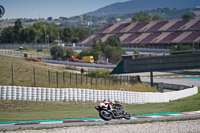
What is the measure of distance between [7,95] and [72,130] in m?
11.0

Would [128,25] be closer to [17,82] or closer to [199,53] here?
[199,53]

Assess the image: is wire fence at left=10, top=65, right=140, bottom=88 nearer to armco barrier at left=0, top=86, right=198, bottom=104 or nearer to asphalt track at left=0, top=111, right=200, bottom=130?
armco barrier at left=0, top=86, right=198, bottom=104

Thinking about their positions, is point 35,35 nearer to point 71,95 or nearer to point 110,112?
point 71,95

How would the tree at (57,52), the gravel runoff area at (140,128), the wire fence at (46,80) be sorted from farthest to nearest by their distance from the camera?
the tree at (57,52), the wire fence at (46,80), the gravel runoff area at (140,128)

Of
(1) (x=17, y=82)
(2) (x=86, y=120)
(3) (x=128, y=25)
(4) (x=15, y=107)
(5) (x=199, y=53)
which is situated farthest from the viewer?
(3) (x=128, y=25)

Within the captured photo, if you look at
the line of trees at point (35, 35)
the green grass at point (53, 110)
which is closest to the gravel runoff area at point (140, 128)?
the green grass at point (53, 110)

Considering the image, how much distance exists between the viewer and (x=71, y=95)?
29062 mm

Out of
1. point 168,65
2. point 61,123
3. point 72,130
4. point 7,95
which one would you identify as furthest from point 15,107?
point 168,65

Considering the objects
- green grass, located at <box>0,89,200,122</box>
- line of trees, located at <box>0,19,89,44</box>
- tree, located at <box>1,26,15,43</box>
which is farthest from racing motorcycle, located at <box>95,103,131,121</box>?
tree, located at <box>1,26,15,43</box>

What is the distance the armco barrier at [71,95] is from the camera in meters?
26.8

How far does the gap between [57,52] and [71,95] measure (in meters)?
67.5

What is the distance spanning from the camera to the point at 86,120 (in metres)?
19.8

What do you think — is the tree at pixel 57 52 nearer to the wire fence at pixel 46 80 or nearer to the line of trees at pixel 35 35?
the line of trees at pixel 35 35

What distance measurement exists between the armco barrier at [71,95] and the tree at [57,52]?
204ft
